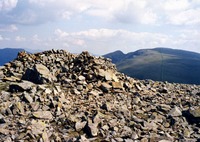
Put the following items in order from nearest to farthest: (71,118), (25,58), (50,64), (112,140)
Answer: (112,140) < (71,118) < (50,64) < (25,58)

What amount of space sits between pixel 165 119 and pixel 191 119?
106 inches

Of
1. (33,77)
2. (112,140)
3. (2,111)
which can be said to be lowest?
(112,140)

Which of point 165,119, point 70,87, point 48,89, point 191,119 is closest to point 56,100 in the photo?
→ point 48,89

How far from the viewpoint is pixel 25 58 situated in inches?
1654

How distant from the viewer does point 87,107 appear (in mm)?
27219

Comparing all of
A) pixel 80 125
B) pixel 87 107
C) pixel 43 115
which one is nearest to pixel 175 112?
pixel 87 107

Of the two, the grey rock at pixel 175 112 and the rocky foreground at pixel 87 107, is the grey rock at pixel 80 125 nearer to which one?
the rocky foreground at pixel 87 107

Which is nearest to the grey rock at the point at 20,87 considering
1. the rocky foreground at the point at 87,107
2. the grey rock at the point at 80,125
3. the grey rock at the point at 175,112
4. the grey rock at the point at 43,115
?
the rocky foreground at the point at 87,107

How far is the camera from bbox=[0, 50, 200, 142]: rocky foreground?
22.6 metres

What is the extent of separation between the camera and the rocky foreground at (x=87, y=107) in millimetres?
22625

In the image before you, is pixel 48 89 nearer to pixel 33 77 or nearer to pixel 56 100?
pixel 56 100

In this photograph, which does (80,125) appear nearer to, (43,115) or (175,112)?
(43,115)

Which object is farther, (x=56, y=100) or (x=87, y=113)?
(x=56, y=100)

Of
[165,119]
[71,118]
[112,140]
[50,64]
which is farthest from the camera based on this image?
[50,64]
